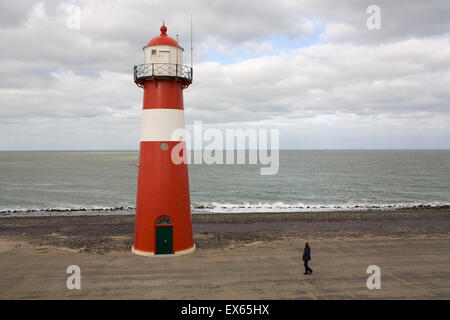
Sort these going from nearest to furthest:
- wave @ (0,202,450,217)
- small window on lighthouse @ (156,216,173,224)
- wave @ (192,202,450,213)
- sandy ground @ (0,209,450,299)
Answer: sandy ground @ (0,209,450,299), small window on lighthouse @ (156,216,173,224), wave @ (0,202,450,217), wave @ (192,202,450,213)

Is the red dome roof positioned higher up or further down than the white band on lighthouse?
higher up

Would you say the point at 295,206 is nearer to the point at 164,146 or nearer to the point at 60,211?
the point at 60,211

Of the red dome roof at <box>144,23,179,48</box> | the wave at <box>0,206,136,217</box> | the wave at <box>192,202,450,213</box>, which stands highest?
the red dome roof at <box>144,23,179,48</box>

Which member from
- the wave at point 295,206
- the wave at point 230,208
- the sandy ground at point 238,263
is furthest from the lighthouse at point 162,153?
the wave at point 295,206

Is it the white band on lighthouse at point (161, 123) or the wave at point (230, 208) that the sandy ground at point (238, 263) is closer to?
the white band on lighthouse at point (161, 123)

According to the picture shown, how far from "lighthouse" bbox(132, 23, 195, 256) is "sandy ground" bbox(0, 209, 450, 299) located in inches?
41.5

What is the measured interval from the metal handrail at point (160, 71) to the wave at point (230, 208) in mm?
21348

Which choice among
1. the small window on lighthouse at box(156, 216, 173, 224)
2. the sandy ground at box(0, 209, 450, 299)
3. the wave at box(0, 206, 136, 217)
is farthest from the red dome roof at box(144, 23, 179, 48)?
the wave at box(0, 206, 136, 217)

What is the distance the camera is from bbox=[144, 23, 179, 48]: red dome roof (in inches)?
531

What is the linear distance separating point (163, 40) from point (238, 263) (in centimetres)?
1009

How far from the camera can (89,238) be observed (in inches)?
753

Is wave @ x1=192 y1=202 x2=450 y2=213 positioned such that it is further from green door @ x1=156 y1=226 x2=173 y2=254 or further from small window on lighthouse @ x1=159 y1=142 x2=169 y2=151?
small window on lighthouse @ x1=159 y1=142 x2=169 y2=151
